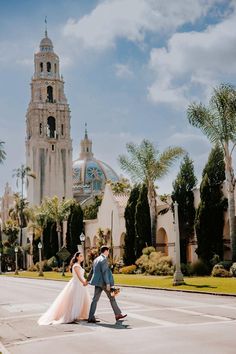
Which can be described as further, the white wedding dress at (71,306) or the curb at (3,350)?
the white wedding dress at (71,306)

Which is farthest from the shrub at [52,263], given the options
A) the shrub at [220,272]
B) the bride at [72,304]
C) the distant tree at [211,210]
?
the bride at [72,304]

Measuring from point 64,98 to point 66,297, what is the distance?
108m

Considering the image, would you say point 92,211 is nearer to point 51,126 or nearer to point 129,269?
point 51,126

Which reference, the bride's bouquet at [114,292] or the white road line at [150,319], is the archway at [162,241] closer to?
the white road line at [150,319]

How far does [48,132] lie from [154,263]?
75179 mm

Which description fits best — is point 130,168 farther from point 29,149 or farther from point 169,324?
point 29,149

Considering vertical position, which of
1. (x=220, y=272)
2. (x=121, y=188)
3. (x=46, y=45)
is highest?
(x=46, y=45)

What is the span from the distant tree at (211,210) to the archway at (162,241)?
34.8 feet

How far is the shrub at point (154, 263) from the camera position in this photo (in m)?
40.9

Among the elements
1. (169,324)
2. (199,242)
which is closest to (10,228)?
(199,242)

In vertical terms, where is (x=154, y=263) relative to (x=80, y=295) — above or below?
above

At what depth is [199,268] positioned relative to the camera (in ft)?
120

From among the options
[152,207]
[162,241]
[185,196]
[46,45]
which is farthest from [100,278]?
[46,45]

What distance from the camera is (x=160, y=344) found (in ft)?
29.5
